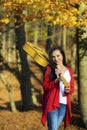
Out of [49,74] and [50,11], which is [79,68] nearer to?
[50,11]

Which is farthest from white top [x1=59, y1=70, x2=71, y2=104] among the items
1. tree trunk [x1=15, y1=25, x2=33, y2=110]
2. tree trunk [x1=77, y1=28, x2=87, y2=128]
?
tree trunk [x1=15, y1=25, x2=33, y2=110]

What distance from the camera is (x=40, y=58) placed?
6.78 m

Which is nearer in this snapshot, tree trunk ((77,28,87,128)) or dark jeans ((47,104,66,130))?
dark jeans ((47,104,66,130))

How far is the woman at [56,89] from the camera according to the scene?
662cm

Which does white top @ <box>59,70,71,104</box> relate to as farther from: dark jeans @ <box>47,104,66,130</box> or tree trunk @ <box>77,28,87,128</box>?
tree trunk @ <box>77,28,87,128</box>

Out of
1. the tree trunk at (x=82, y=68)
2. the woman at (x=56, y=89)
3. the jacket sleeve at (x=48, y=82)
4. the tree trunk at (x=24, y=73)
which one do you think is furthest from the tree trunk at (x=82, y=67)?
the tree trunk at (x=24, y=73)

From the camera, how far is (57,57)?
6746mm

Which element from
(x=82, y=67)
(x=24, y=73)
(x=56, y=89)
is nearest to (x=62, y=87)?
(x=56, y=89)

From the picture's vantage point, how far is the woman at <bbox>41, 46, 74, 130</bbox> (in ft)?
21.7

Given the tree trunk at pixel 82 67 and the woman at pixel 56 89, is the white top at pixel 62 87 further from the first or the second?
the tree trunk at pixel 82 67

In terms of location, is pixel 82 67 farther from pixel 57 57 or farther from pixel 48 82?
pixel 48 82

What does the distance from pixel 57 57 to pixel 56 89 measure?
539mm

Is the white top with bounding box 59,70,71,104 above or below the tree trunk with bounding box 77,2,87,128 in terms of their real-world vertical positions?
above

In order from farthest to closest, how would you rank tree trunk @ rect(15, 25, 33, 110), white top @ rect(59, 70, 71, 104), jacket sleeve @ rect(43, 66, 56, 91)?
tree trunk @ rect(15, 25, 33, 110), white top @ rect(59, 70, 71, 104), jacket sleeve @ rect(43, 66, 56, 91)
